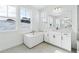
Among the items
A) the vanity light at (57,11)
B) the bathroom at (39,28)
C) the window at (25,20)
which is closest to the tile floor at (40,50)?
the bathroom at (39,28)

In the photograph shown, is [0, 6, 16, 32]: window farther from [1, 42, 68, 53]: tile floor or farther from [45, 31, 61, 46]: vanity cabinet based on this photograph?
[45, 31, 61, 46]: vanity cabinet

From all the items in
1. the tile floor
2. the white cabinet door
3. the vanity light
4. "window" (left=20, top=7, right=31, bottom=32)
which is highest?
the vanity light

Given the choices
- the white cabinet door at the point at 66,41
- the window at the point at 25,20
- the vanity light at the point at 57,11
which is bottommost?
the white cabinet door at the point at 66,41

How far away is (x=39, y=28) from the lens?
2.90ft

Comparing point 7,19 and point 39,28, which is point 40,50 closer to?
point 39,28

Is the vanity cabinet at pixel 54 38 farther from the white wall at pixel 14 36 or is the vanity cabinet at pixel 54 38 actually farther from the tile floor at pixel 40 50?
the white wall at pixel 14 36

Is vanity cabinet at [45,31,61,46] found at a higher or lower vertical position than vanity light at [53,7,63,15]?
lower

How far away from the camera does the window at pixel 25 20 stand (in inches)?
34.2

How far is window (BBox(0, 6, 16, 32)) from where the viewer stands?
2.69ft

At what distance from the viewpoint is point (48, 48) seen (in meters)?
0.83

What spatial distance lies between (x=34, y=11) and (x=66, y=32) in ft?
1.73

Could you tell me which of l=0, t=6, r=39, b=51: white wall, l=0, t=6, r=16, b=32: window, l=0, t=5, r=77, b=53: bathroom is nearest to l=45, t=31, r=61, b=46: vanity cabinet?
l=0, t=5, r=77, b=53: bathroom

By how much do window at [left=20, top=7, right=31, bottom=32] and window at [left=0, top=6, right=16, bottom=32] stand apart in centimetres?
12

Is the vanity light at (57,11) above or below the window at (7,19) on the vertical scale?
above
